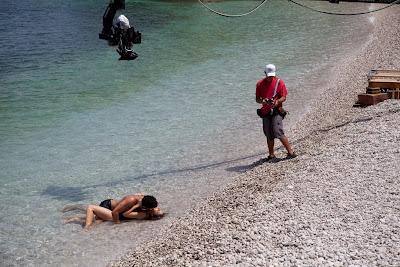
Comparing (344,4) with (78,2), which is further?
(78,2)

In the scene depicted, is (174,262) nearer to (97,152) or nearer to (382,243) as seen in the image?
(382,243)

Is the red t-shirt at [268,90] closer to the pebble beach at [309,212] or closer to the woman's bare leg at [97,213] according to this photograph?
the pebble beach at [309,212]

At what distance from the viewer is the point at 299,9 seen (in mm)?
55594

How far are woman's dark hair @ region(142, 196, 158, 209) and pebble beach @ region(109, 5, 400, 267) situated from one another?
654mm

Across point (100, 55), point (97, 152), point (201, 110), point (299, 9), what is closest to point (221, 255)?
point (97, 152)

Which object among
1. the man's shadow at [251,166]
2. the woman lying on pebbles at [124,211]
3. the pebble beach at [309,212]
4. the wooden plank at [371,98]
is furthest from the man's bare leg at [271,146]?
the wooden plank at [371,98]

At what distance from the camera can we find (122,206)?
1109 centimetres

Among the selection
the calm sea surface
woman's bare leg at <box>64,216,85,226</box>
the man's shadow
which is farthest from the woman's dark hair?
the man's shadow

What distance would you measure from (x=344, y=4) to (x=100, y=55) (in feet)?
101

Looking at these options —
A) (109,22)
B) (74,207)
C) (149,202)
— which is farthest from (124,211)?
(109,22)

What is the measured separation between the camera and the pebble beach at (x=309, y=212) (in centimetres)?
782

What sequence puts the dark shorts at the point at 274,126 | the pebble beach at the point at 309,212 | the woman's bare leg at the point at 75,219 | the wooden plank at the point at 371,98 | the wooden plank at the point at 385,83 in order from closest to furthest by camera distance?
the pebble beach at the point at 309,212, the woman's bare leg at the point at 75,219, the dark shorts at the point at 274,126, the wooden plank at the point at 385,83, the wooden plank at the point at 371,98

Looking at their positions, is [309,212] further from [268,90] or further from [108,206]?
[108,206]

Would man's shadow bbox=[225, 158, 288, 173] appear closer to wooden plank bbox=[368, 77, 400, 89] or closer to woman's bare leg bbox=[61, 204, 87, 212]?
woman's bare leg bbox=[61, 204, 87, 212]
